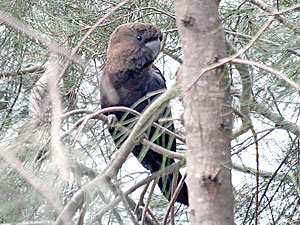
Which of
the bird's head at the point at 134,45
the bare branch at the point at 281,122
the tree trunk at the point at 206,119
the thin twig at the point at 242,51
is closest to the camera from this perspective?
the thin twig at the point at 242,51

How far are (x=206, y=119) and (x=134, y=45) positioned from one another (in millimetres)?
1195

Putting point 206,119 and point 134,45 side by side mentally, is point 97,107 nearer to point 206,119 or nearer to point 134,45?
point 134,45

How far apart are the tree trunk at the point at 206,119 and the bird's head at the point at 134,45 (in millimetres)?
1025

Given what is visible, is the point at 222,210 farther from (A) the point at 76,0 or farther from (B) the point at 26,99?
(A) the point at 76,0

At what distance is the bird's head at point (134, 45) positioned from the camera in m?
2.27

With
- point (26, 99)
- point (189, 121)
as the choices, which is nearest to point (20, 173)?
point (189, 121)

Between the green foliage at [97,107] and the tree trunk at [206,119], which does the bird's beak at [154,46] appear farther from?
the tree trunk at [206,119]

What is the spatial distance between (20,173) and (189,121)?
1.56 ft

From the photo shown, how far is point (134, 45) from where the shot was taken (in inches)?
91.9

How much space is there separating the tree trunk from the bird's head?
103 cm

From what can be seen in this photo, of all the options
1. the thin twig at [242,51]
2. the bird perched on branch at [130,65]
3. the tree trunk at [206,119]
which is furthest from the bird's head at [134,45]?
the thin twig at [242,51]

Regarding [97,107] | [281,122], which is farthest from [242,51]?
[97,107]

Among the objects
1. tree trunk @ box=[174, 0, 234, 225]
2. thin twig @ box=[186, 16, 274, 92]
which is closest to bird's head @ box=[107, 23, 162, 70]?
tree trunk @ box=[174, 0, 234, 225]

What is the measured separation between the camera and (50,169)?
117 centimetres
